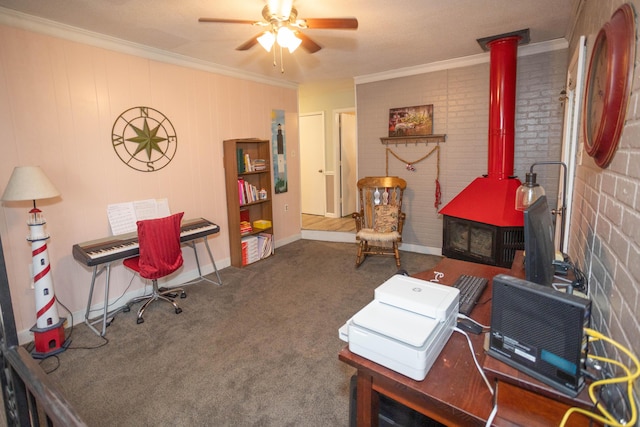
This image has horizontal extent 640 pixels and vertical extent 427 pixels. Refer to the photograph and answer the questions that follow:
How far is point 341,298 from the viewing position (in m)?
3.27

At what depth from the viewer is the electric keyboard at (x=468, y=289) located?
139 cm

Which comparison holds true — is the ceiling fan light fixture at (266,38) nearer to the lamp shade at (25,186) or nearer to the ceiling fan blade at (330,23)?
the ceiling fan blade at (330,23)

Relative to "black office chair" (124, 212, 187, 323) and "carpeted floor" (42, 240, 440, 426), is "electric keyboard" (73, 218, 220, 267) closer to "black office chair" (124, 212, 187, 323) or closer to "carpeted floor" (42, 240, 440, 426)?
"black office chair" (124, 212, 187, 323)

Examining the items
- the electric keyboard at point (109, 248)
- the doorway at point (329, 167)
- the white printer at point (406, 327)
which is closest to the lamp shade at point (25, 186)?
the electric keyboard at point (109, 248)

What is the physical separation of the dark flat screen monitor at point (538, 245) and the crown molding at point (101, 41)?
11.1 feet

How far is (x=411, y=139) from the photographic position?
4.45m

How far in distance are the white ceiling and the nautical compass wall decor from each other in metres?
0.65

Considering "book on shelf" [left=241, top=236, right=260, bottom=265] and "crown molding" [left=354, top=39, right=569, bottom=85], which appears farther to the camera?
"book on shelf" [left=241, top=236, right=260, bottom=265]

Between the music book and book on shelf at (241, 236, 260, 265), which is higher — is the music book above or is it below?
above

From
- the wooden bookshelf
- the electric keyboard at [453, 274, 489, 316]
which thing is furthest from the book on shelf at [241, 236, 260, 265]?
the electric keyboard at [453, 274, 489, 316]

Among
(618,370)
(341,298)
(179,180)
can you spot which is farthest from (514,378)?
(179,180)

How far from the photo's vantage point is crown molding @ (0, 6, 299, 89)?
2455mm

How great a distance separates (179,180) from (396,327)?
318cm

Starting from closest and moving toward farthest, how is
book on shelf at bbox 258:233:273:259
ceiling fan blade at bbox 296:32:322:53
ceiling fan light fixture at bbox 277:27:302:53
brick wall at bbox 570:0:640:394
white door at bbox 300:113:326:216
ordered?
1. brick wall at bbox 570:0:640:394
2. ceiling fan light fixture at bbox 277:27:302:53
3. ceiling fan blade at bbox 296:32:322:53
4. book on shelf at bbox 258:233:273:259
5. white door at bbox 300:113:326:216
